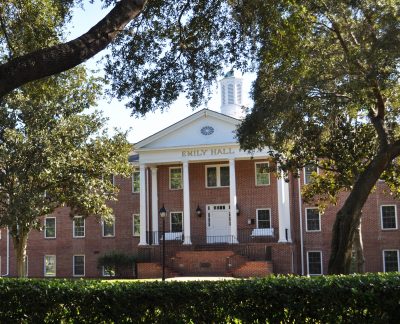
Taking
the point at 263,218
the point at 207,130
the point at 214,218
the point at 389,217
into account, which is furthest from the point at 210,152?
the point at 389,217

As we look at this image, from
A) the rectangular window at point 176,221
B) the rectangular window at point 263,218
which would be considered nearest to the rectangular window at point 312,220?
the rectangular window at point 263,218

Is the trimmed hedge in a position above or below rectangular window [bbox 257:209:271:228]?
below

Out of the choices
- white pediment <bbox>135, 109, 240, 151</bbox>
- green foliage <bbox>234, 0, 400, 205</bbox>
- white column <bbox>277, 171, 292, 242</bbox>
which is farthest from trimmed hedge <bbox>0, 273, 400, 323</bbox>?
white pediment <bbox>135, 109, 240, 151</bbox>

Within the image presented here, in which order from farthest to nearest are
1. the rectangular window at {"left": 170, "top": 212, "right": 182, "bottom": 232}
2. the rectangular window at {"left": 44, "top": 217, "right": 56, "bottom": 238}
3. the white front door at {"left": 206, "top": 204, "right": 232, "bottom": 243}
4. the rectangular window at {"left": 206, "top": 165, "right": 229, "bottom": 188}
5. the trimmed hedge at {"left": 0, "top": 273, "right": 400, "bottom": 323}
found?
the rectangular window at {"left": 44, "top": 217, "right": 56, "bottom": 238} → the rectangular window at {"left": 170, "top": 212, "right": 182, "bottom": 232} → the rectangular window at {"left": 206, "top": 165, "right": 229, "bottom": 188} → the white front door at {"left": 206, "top": 204, "right": 232, "bottom": 243} → the trimmed hedge at {"left": 0, "top": 273, "right": 400, "bottom": 323}

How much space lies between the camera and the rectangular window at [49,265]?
132 feet

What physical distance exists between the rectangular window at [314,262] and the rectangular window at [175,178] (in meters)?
9.39

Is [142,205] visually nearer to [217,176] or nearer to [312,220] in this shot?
[217,176]

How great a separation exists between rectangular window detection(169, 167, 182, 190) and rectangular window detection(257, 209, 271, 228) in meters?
5.62

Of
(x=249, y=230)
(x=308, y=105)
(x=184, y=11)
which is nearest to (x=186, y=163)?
(x=249, y=230)

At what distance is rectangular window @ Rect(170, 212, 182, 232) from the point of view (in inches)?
1452

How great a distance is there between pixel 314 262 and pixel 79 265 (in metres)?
16.1

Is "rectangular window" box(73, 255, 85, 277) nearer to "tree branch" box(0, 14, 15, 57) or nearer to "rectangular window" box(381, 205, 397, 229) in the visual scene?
"rectangular window" box(381, 205, 397, 229)

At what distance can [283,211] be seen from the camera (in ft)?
110

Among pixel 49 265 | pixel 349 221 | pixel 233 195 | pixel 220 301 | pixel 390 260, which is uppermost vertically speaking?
pixel 233 195
